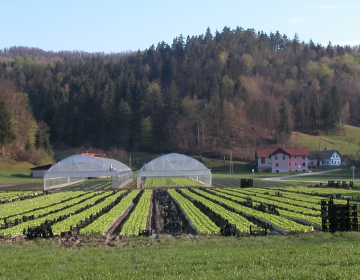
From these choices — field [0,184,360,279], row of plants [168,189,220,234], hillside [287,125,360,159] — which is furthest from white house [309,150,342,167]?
field [0,184,360,279]

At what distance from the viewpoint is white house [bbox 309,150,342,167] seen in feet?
342

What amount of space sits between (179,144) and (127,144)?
1683 cm

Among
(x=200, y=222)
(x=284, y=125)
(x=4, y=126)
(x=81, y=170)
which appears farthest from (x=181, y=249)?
(x=284, y=125)

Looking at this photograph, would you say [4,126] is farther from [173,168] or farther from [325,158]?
[325,158]

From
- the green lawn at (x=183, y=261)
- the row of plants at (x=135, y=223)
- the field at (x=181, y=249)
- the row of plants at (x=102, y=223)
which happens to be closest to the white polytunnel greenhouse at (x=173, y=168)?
the row of plants at (x=135, y=223)

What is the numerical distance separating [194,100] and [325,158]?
146 ft

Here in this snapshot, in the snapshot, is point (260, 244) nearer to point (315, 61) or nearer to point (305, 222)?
point (305, 222)

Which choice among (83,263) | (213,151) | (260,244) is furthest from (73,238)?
(213,151)

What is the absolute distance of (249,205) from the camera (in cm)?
3033

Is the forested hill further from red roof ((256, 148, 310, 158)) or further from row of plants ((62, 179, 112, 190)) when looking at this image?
row of plants ((62, 179, 112, 190))

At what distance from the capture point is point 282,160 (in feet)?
319

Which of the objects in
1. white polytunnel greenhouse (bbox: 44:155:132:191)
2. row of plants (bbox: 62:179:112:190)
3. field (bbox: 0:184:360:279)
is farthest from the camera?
row of plants (bbox: 62:179:112:190)

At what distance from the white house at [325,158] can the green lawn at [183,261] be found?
92137mm

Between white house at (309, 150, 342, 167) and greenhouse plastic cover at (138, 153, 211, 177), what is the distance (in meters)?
56.9
